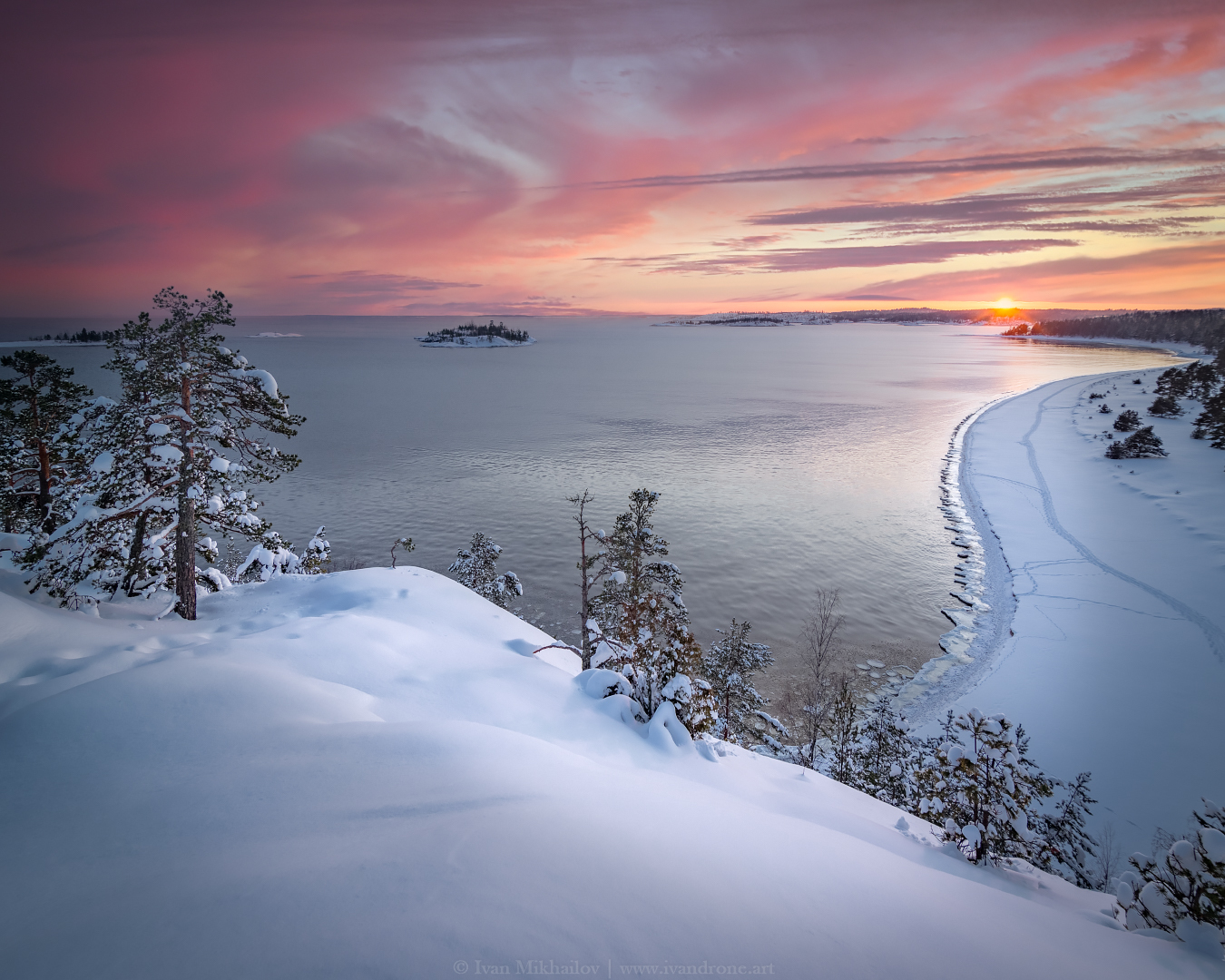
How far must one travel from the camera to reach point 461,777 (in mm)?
6270

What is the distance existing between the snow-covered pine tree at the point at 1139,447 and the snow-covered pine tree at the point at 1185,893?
2613 inches

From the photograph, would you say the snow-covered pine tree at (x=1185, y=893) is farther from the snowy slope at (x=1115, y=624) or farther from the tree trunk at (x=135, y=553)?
the tree trunk at (x=135, y=553)

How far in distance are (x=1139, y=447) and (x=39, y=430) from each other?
82.2 m

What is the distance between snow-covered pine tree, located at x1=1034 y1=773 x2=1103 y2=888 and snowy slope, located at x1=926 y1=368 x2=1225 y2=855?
180 cm

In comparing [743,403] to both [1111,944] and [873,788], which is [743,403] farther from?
[1111,944]

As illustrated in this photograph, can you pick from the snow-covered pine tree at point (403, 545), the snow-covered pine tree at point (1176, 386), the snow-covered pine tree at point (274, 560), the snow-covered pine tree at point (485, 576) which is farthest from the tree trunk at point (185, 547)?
the snow-covered pine tree at point (1176, 386)

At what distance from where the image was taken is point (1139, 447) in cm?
5453

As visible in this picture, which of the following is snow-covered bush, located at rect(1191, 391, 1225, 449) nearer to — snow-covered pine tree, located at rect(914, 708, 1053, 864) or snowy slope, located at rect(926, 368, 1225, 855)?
snowy slope, located at rect(926, 368, 1225, 855)

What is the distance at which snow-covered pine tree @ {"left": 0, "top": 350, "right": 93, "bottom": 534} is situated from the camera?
1695 cm

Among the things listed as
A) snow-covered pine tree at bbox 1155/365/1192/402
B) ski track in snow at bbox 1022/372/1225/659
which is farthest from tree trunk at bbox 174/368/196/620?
snow-covered pine tree at bbox 1155/365/1192/402

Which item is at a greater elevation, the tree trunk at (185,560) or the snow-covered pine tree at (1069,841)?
the tree trunk at (185,560)

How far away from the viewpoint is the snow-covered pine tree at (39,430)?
667 inches

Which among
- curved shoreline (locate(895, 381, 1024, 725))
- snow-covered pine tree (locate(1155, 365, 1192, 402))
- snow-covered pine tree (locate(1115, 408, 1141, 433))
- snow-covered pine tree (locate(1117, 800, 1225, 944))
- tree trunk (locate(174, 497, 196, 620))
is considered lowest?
curved shoreline (locate(895, 381, 1024, 725))

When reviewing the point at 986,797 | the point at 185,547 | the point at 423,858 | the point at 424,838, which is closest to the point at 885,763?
the point at 986,797
